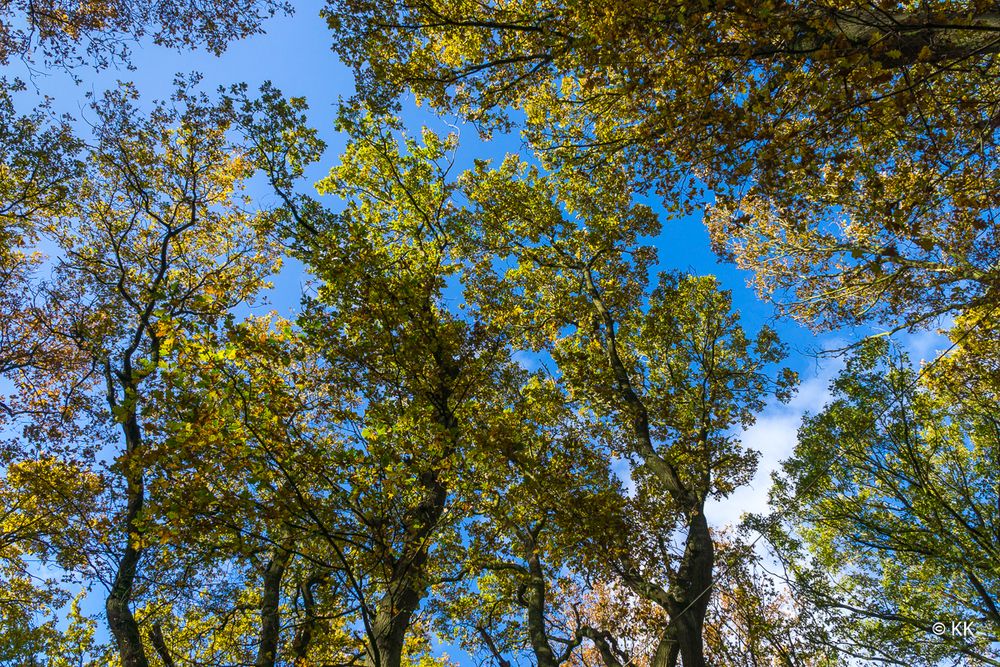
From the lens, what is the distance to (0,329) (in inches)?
436

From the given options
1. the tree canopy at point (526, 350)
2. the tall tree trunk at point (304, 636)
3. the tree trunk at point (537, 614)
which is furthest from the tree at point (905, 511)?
the tall tree trunk at point (304, 636)

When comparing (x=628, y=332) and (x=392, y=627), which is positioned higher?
(x=628, y=332)

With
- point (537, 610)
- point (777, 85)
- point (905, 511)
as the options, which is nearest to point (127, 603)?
point (537, 610)

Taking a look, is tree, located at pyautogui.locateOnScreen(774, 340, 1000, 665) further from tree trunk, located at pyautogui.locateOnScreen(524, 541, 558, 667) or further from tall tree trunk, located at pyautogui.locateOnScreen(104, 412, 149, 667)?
tall tree trunk, located at pyautogui.locateOnScreen(104, 412, 149, 667)

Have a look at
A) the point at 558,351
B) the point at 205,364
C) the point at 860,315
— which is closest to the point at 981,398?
the point at 860,315

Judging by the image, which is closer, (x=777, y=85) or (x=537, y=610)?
(x=777, y=85)

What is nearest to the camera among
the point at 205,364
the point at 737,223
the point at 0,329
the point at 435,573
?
the point at 205,364

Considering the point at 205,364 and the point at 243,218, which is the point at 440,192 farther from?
the point at 205,364

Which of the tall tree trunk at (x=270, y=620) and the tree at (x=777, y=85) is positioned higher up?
the tree at (x=777, y=85)

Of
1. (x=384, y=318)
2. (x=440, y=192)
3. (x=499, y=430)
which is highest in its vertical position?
(x=440, y=192)

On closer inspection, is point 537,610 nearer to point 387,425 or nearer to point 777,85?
point 387,425

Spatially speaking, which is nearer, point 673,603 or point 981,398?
point 673,603

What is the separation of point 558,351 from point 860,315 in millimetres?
5716

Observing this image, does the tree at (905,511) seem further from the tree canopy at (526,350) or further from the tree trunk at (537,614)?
the tree trunk at (537,614)
